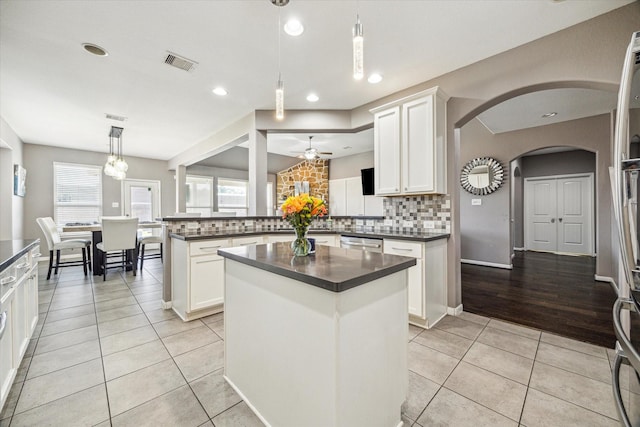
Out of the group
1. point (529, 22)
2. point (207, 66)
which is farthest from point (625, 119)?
point (207, 66)

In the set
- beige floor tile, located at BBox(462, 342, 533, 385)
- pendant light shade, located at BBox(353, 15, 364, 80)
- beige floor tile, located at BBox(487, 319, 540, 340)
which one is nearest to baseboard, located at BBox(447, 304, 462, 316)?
beige floor tile, located at BBox(487, 319, 540, 340)

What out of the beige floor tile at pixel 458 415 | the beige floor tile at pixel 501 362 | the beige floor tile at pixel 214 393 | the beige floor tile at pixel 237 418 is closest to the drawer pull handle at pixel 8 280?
the beige floor tile at pixel 214 393

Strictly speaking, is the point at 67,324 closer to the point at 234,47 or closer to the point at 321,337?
the point at 321,337

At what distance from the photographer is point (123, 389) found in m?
1.71

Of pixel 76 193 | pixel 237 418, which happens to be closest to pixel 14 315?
pixel 237 418

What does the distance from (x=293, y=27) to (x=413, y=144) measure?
1670 millimetres

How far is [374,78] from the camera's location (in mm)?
3027

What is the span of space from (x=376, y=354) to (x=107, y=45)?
3.37 metres

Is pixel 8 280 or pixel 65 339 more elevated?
pixel 8 280

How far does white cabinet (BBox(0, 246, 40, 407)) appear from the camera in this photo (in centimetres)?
144

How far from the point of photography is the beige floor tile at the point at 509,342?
2.14 meters

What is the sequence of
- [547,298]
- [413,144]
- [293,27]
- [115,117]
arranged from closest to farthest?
[293,27] → [413,144] → [547,298] → [115,117]

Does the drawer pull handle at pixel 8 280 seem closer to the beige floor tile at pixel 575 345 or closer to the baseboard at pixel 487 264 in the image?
the beige floor tile at pixel 575 345

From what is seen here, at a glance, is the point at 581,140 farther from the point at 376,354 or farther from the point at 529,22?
the point at 376,354
